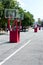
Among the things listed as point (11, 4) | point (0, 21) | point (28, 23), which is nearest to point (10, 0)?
point (11, 4)

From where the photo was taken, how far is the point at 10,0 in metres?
54.7

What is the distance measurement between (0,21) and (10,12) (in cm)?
2395

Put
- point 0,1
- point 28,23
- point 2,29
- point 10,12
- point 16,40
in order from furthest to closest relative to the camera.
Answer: point 28,23
point 2,29
point 0,1
point 10,12
point 16,40

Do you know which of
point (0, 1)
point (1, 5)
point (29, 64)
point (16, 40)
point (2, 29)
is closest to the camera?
point (29, 64)

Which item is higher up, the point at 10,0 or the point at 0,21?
the point at 10,0

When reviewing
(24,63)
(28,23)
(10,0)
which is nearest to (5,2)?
(10,0)

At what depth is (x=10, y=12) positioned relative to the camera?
3222 cm

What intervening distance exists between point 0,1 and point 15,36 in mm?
29395

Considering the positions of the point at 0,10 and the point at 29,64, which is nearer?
the point at 29,64

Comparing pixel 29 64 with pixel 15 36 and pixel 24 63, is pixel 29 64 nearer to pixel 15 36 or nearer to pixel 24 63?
pixel 24 63

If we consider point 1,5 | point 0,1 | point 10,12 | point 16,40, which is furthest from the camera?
point 0,1

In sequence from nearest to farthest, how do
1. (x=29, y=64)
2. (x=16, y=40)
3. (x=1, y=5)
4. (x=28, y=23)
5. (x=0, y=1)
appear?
1. (x=29, y=64)
2. (x=16, y=40)
3. (x=1, y=5)
4. (x=0, y=1)
5. (x=28, y=23)

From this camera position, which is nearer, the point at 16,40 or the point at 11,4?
the point at 16,40

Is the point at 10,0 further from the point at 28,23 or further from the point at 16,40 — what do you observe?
the point at 28,23
